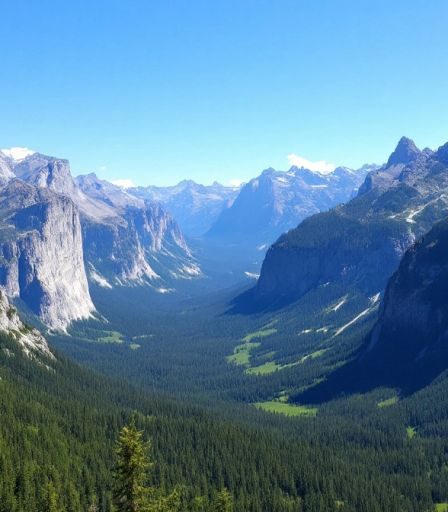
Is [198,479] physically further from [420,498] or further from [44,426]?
[420,498]

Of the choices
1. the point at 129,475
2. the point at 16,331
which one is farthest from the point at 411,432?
the point at 129,475

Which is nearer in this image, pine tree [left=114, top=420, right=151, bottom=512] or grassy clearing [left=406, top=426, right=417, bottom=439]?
pine tree [left=114, top=420, right=151, bottom=512]

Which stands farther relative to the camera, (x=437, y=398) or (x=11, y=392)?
(x=437, y=398)

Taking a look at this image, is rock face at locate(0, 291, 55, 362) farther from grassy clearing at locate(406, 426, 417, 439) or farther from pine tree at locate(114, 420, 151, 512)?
pine tree at locate(114, 420, 151, 512)

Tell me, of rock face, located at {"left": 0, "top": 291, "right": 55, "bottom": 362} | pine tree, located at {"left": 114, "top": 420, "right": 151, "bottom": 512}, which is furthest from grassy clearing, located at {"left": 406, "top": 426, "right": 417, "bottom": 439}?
pine tree, located at {"left": 114, "top": 420, "right": 151, "bottom": 512}

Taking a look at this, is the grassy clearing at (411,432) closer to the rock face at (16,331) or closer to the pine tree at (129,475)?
the rock face at (16,331)

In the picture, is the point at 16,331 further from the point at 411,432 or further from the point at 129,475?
the point at 129,475

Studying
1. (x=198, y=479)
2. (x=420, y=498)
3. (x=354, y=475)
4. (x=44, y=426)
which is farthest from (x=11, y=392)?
(x=420, y=498)

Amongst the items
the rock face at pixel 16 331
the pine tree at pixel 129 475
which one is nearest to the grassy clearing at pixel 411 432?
the rock face at pixel 16 331

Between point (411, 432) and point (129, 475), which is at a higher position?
point (129, 475)

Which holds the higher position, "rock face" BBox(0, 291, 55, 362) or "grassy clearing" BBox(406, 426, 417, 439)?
"rock face" BBox(0, 291, 55, 362)

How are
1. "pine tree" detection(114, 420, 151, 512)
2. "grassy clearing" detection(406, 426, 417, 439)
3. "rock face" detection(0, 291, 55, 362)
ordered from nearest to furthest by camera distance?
"pine tree" detection(114, 420, 151, 512), "grassy clearing" detection(406, 426, 417, 439), "rock face" detection(0, 291, 55, 362)
